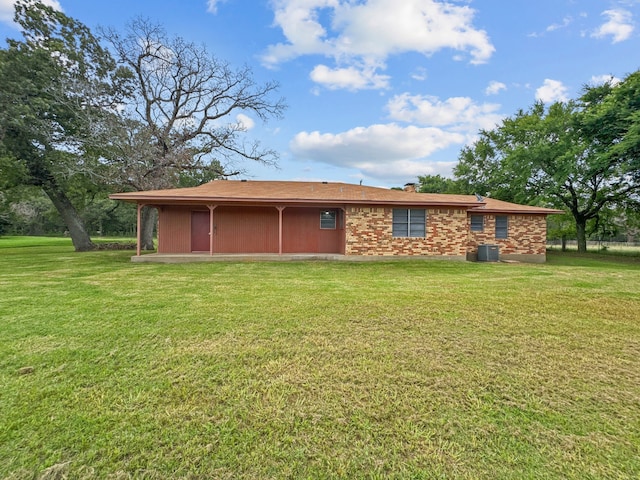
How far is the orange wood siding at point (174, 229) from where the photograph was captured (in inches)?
472

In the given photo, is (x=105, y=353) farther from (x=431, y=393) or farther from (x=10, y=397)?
(x=431, y=393)

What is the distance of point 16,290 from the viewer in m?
5.84

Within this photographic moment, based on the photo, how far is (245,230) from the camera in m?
12.2

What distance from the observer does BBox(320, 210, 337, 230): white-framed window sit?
41.3ft

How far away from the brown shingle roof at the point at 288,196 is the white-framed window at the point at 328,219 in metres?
0.82

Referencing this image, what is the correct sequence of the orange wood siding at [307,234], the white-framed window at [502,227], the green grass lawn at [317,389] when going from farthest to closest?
1. the white-framed window at [502,227]
2. the orange wood siding at [307,234]
3. the green grass lawn at [317,389]

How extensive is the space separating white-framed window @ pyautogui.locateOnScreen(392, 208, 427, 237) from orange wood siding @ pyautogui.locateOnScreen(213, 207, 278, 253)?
15.2ft

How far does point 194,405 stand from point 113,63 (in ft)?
67.2

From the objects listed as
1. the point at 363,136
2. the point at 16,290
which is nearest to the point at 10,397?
the point at 16,290

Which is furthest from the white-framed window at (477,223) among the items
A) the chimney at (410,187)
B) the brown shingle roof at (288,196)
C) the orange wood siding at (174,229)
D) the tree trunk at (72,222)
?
the tree trunk at (72,222)

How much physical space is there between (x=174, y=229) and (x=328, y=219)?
6.02 m

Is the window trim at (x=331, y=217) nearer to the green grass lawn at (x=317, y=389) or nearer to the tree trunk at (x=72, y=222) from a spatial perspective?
the green grass lawn at (x=317, y=389)

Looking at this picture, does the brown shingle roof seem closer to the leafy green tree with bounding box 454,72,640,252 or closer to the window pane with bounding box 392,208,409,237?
the window pane with bounding box 392,208,409,237

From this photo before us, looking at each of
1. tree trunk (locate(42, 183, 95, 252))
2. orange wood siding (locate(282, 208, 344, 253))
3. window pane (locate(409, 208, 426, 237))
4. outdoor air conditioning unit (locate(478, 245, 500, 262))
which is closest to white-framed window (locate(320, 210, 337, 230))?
orange wood siding (locate(282, 208, 344, 253))
